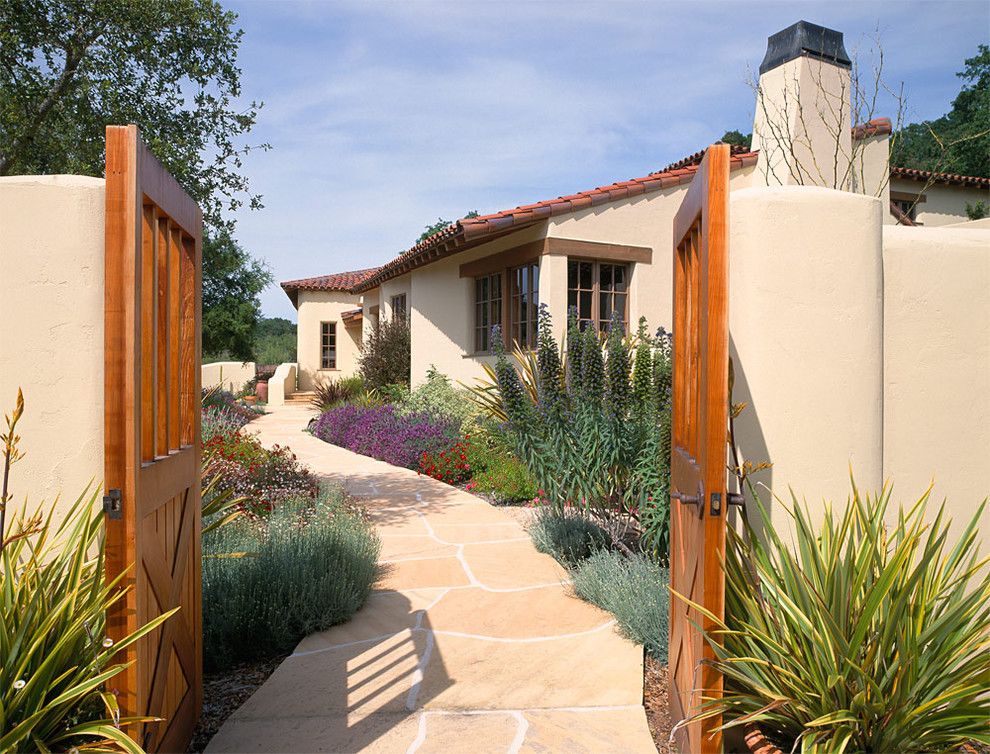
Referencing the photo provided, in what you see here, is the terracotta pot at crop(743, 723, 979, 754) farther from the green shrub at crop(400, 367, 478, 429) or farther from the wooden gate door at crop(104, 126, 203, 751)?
the green shrub at crop(400, 367, 478, 429)

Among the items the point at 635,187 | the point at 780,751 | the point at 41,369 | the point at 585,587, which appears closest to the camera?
the point at 780,751

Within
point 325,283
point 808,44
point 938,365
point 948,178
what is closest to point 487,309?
point 808,44

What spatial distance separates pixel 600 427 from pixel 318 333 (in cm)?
2066

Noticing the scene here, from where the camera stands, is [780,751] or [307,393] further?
[307,393]

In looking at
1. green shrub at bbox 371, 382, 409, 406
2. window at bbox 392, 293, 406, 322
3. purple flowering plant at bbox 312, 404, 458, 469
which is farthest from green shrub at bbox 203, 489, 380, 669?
window at bbox 392, 293, 406, 322

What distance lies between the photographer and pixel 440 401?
12.3m

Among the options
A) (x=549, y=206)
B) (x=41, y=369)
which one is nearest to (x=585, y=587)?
(x=41, y=369)

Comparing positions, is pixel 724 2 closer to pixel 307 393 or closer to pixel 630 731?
pixel 630 731

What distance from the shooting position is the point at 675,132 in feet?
36.1

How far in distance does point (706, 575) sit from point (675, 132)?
33.0 ft

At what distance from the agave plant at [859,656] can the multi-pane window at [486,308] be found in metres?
9.25

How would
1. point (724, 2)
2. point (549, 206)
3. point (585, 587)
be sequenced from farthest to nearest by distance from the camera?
point (549, 206), point (724, 2), point (585, 587)

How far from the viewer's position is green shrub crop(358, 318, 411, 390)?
1535 centimetres

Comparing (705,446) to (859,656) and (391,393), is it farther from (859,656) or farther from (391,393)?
(391,393)
